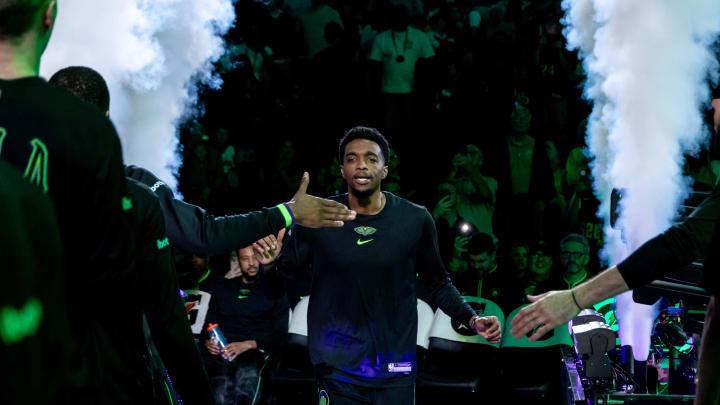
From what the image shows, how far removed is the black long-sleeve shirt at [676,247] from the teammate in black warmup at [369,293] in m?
2.07

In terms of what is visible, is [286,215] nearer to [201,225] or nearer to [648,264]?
[201,225]

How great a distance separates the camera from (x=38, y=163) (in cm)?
204

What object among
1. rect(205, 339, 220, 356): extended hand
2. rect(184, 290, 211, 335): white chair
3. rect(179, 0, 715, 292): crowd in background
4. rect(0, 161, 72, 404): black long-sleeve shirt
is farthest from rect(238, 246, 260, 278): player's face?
rect(0, 161, 72, 404): black long-sleeve shirt

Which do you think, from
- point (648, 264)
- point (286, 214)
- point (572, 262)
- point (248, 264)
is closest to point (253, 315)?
point (248, 264)

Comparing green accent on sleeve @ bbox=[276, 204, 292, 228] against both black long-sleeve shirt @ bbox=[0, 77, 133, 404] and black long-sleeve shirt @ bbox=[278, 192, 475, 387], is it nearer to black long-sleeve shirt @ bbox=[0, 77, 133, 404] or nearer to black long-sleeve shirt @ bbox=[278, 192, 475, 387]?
black long-sleeve shirt @ bbox=[278, 192, 475, 387]

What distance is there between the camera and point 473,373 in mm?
7855

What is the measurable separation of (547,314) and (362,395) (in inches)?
88.6

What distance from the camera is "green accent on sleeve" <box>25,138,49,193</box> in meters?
2.03

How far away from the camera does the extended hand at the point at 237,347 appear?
7660 millimetres

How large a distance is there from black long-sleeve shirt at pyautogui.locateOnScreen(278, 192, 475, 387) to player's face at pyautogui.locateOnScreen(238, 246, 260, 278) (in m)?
2.51

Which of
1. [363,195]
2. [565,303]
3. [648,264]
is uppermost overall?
[363,195]

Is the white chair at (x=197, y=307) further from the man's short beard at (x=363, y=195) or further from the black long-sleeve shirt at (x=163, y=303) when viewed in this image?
the black long-sleeve shirt at (x=163, y=303)

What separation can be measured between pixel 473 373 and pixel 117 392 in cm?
589

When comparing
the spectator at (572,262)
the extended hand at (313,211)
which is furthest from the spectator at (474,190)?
the extended hand at (313,211)
